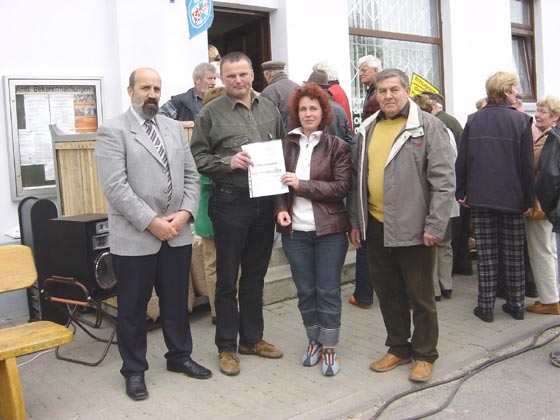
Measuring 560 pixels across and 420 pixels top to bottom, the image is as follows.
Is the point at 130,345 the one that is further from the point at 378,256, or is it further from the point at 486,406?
the point at 486,406

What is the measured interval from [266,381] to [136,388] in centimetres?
83

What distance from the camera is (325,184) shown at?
4.08m

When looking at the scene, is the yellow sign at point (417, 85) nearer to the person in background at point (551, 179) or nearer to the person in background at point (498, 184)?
the person in background at point (498, 184)

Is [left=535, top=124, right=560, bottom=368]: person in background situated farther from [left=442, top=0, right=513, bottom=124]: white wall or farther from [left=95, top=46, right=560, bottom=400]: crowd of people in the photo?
[left=442, top=0, right=513, bottom=124]: white wall

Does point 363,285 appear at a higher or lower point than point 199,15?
lower

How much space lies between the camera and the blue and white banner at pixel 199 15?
5.85 metres

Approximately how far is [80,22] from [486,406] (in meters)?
4.70

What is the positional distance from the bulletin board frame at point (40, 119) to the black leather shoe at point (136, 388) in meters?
2.37

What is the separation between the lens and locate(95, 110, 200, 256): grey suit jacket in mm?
3773

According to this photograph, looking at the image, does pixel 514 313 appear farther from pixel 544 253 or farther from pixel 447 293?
pixel 447 293

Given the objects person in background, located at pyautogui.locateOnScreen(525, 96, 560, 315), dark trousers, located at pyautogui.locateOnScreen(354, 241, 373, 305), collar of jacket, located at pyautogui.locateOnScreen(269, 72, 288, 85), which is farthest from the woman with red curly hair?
person in background, located at pyautogui.locateOnScreen(525, 96, 560, 315)

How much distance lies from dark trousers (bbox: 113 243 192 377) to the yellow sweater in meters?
1.26

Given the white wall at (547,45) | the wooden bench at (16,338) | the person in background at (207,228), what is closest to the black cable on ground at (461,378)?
the person in background at (207,228)

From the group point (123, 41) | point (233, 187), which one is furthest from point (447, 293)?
point (123, 41)
